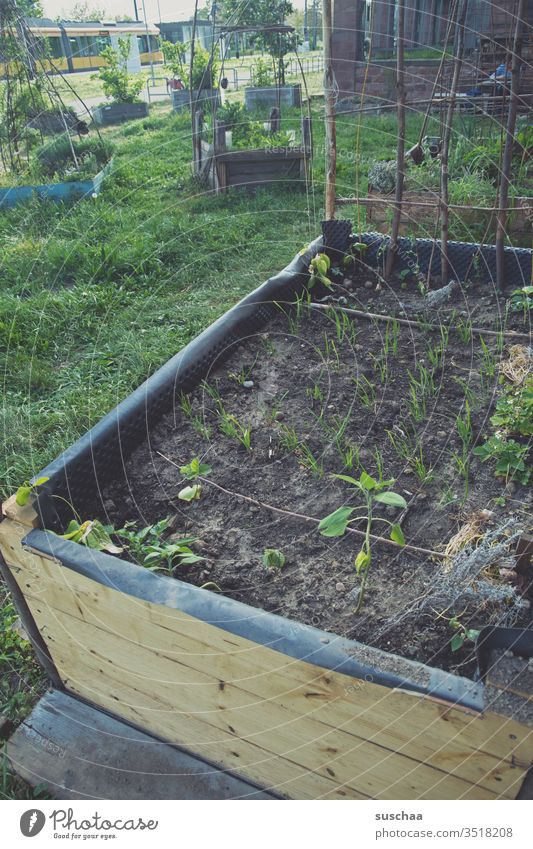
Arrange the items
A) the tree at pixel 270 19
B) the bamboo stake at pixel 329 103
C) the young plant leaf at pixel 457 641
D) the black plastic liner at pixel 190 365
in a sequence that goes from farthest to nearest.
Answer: the tree at pixel 270 19 → the bamboo stake at pixel 329 103 → the black plastic liner at pixel 190 365 → the young plant leaf at pixel 457 641

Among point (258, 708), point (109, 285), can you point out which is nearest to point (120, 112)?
point (109, 285)

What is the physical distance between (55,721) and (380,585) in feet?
3.46

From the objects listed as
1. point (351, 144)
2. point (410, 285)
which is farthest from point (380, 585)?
point (351, 144)

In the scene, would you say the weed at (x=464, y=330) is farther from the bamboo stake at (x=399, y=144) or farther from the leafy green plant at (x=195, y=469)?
the leafy green plant at (x=195, y=469)

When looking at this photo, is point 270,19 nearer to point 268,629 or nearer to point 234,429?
point 234,429

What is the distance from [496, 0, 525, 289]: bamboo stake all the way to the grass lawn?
1.13m

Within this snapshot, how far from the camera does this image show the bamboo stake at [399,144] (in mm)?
2715

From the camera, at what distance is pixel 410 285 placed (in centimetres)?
321

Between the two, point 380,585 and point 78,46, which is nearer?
point 380,585

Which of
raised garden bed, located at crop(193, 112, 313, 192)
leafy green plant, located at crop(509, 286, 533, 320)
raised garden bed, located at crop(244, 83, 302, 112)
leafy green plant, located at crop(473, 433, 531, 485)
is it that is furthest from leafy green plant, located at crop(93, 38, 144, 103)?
leafy green plant, located at crop(473, 433, 531, 485)

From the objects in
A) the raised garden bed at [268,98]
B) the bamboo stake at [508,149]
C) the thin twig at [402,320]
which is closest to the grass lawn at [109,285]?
the thin twig at [402,320]

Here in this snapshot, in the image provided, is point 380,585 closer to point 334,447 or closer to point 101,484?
point 334,447

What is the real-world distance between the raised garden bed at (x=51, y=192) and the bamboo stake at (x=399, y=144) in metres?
3.54

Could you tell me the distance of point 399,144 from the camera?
287 cm
